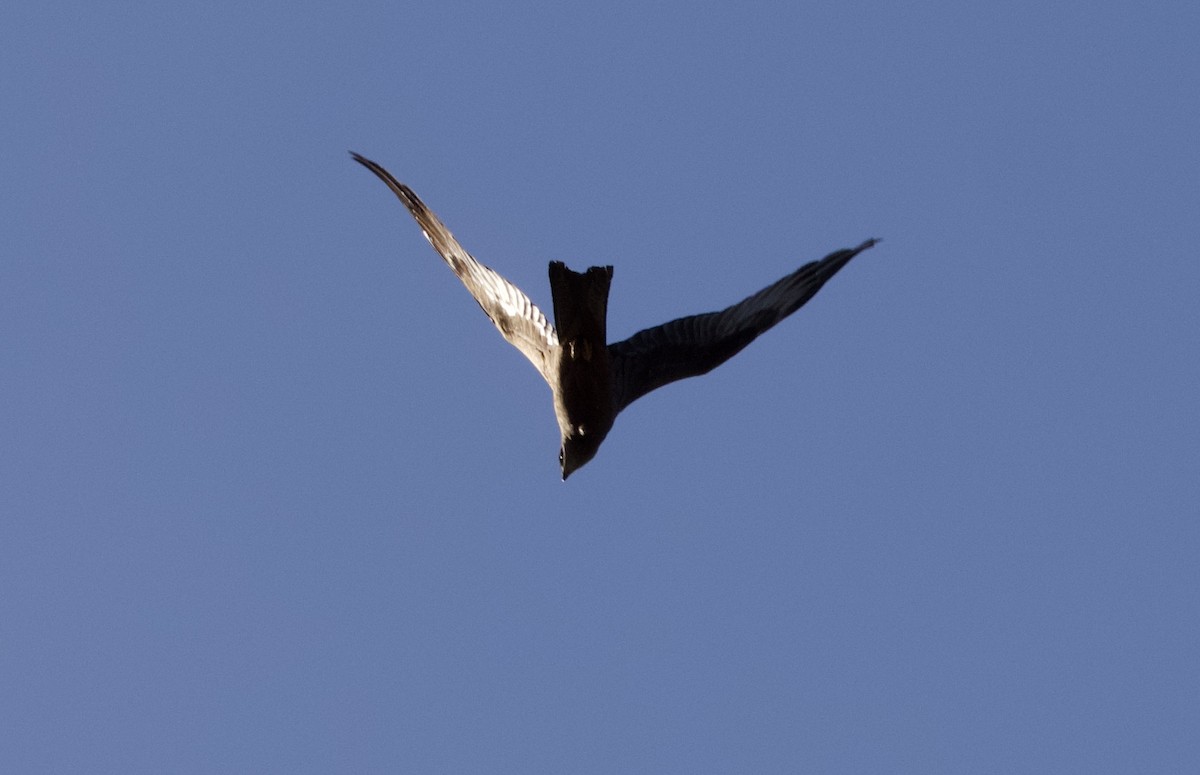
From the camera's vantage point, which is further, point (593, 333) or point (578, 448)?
point (578, 448)

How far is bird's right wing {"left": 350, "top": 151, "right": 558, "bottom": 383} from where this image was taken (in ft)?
39.9

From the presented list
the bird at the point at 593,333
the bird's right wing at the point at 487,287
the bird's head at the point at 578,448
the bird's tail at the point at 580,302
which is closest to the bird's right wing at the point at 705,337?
the bird at the point at 593,333

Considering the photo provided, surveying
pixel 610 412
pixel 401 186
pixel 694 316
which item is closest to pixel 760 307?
pixel 694 316

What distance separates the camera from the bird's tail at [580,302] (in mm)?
10172

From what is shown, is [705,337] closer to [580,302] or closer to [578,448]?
[578,448]

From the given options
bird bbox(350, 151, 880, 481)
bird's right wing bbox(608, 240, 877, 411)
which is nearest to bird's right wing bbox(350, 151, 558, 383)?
bird bbox(350, 151, 880, 481)

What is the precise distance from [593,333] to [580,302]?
350 millimetres

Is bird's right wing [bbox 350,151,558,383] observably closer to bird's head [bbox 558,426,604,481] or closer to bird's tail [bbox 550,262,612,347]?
bird's head [bbox 558,426,604,481]

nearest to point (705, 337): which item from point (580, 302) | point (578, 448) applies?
point (578, 448)

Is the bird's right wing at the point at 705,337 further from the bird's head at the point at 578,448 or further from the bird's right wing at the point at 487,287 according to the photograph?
the bird's right wing at the point at 487,287

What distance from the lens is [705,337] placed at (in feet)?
39.6

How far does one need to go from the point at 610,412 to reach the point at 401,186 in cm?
323

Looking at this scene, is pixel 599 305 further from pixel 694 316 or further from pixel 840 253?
pixel 840 253

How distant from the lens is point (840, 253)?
12.5 m
